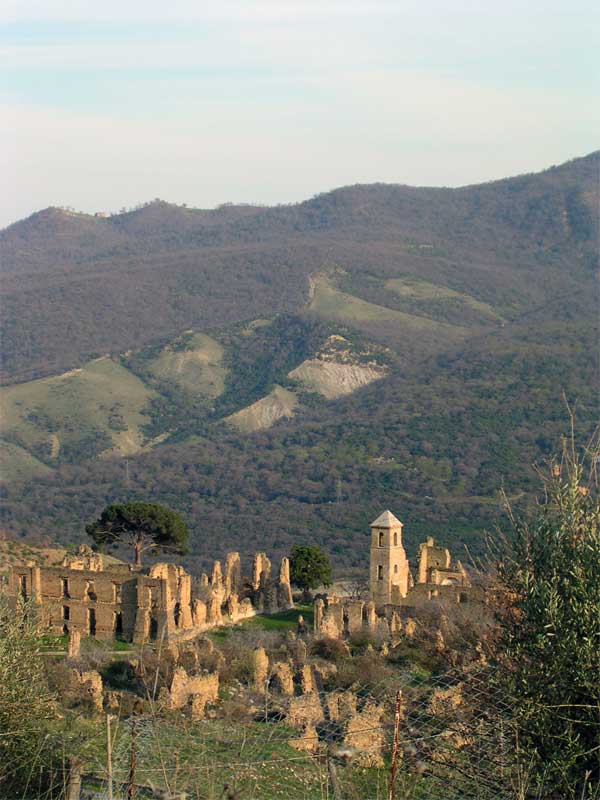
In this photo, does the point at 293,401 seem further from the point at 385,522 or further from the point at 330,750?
the point at 330,750

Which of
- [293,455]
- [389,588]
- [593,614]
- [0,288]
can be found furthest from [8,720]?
[0,288]

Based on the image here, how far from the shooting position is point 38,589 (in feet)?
135

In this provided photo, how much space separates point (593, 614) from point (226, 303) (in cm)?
17767

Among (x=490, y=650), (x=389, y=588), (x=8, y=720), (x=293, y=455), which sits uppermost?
(x=490, y=650)

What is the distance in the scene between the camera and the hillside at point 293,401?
9394cm

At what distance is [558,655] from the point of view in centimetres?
2033

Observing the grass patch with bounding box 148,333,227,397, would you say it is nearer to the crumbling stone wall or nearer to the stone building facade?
the stone building facade

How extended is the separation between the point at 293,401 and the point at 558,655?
118039mm

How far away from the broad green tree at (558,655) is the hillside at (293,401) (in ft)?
163

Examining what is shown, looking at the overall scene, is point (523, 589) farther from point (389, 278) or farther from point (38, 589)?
point (389, 278)

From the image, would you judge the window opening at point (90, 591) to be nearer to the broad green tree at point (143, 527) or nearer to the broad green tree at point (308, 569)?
the broad green tree at point (143, 527)

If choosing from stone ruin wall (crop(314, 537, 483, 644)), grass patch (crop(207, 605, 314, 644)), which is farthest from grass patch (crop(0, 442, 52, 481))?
grass patch (crop(207, 605, 314, 644))

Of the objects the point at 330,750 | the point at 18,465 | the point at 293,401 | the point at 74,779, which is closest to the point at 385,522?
the point at 330,750

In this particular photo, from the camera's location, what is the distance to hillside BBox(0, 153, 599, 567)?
93.9 m
